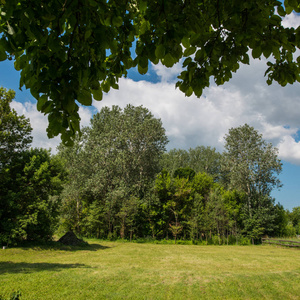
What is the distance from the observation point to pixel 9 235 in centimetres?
1264

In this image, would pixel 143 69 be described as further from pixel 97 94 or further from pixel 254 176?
pixel 254 176

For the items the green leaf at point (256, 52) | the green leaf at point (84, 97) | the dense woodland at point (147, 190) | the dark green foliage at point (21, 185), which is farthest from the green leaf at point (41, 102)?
the dense woodland at point (147, 190)

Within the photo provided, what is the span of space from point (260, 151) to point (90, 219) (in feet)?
65.6

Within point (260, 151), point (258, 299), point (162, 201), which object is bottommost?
point (258, 299)

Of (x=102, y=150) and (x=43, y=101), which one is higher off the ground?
(x=102, y=150)

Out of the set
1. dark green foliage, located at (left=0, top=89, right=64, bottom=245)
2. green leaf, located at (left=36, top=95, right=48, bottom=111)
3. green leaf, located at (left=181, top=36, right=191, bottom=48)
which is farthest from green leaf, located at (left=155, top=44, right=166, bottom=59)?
dark green foliage, located at (left=0, top=89, right=64, bottom=245)

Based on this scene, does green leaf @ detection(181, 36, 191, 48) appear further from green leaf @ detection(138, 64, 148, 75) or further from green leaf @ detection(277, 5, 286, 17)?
green leaf @ detection(277, 5, 286, 17)

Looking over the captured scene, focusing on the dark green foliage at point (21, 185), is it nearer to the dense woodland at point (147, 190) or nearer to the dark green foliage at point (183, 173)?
the dense woodland at point (147, 190)

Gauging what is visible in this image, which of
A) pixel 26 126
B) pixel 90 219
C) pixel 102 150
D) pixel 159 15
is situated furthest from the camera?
pixel 102 150

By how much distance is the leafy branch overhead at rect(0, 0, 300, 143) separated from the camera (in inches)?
56.0

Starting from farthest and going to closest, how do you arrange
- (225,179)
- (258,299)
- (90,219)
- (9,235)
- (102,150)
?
1. (225,179)
2. (102,150)
3. (90,219)
4. (9,235)
5. (258,299)

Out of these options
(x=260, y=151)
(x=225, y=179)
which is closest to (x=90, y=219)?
(x=260, y=151)

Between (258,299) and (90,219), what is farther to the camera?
(90,219)

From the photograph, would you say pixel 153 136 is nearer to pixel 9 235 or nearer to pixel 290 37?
pixel 9 235
